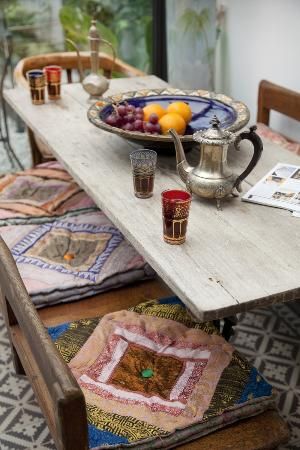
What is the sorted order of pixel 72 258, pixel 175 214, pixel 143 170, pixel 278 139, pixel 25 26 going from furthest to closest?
pixel 25 26 → pixel 278 139 → pixel 72 258 → pixel 143 170 → pixel 175 214

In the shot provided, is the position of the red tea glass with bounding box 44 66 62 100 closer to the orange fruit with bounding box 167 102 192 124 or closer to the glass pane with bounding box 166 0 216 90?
the orange fruit with bounding box 167 102 192 124

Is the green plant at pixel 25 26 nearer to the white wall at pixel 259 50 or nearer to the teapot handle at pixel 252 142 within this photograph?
the white wall at pixel 259 50

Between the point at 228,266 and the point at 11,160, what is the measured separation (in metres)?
2.65

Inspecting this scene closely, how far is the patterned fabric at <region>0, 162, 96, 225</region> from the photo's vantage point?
80.4 inches

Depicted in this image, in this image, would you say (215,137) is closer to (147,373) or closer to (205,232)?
(205,232)

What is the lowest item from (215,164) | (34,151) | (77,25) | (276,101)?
(34,151)

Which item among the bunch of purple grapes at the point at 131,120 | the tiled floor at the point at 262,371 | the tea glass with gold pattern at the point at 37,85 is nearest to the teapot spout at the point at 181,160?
the bunch of purple grapes at the point at 131,120

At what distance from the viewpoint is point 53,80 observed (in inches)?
94.3

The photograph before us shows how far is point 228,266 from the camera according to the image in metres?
1.28

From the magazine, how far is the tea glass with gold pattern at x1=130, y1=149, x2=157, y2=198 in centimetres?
26

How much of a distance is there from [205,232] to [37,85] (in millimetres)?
1233

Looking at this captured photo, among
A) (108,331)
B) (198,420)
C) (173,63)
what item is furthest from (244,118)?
(173,63)

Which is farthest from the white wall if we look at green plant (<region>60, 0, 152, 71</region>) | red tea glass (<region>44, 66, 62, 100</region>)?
red tea glass (<region>44, 66, 62, 100</region>)

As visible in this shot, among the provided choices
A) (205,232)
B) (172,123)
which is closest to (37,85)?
(172,123)
